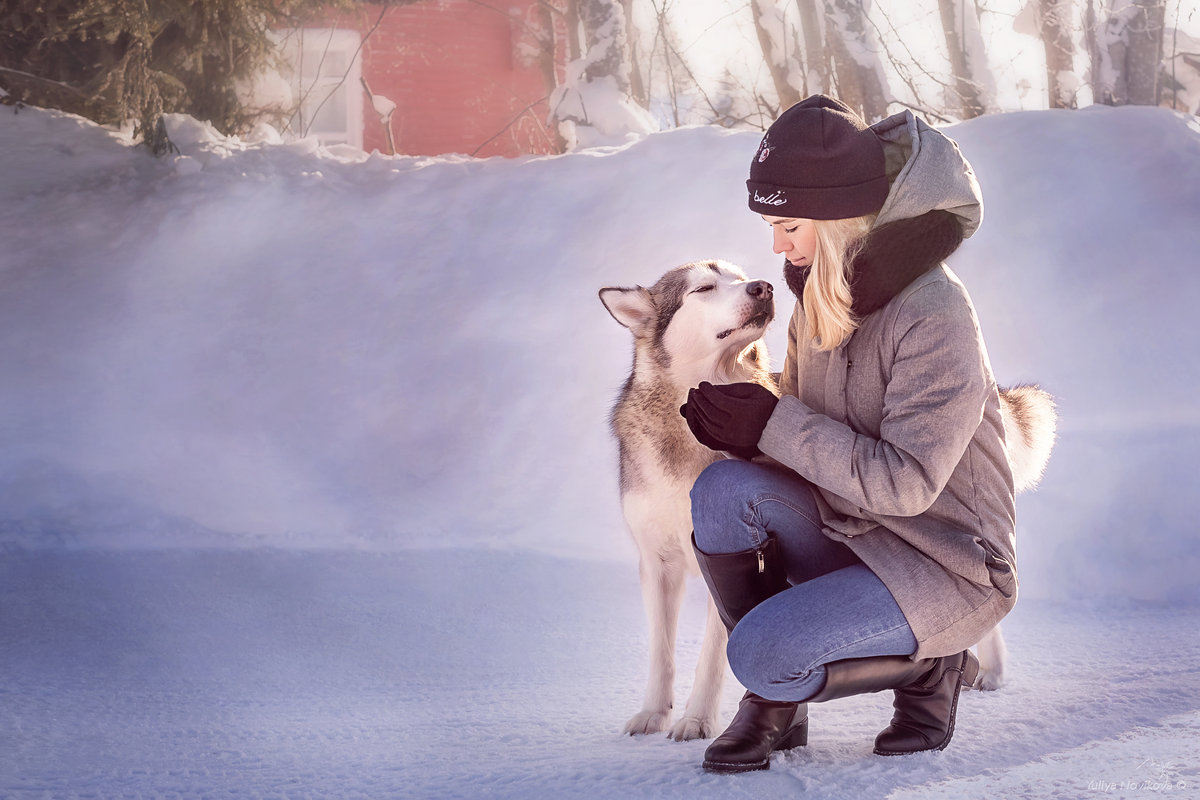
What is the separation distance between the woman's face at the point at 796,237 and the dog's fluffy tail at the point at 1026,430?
0.89 m

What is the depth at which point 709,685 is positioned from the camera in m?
2.51

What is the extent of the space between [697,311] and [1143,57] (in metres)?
6.04

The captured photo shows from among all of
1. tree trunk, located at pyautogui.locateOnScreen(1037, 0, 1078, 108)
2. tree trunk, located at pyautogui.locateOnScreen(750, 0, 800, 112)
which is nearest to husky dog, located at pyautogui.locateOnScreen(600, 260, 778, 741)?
tree trunk, located at pyautogui.locateOnScreen(750, 0, 800, 112)

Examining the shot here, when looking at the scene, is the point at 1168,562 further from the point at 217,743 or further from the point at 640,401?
the point at 217,743

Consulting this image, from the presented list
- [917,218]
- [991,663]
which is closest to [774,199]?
[917,218]

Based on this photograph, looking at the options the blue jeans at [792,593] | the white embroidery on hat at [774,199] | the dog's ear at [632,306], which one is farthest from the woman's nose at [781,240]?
the dog's ear at [632,306]

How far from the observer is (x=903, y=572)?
6.52 ft

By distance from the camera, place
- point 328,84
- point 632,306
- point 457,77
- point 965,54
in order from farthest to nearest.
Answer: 1. point 457,77
2. point 328,84
3. point 965,54
4. point 632,306

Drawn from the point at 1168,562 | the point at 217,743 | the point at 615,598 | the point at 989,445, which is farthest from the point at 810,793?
the point at 1168,562

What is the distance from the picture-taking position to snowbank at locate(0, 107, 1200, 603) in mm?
4633

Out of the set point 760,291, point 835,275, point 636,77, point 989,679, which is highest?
point 835,275

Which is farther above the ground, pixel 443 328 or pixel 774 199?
pixel 774 199

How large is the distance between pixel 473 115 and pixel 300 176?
221 inches

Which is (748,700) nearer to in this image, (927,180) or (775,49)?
(927,180)
